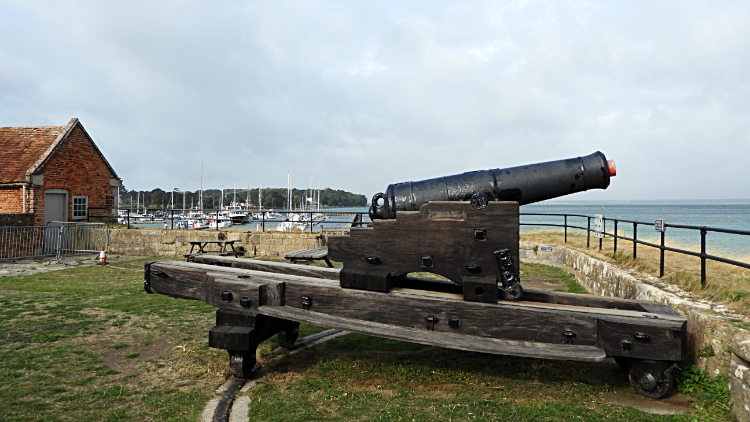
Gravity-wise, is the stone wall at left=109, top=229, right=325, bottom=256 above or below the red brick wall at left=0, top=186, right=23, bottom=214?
below

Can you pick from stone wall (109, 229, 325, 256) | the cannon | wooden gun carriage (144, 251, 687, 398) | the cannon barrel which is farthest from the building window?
the cannon barrel

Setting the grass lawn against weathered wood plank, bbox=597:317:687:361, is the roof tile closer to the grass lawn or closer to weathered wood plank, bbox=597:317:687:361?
the grass lawn

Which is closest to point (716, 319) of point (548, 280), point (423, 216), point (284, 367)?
point (423, 216)

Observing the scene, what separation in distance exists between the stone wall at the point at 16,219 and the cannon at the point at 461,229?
14.5m

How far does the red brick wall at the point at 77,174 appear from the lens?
52.5 ft

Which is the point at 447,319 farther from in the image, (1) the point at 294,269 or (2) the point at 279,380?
(1) the point at 294,269

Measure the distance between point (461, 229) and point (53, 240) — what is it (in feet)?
50.4

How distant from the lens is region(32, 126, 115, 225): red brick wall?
16.0 m

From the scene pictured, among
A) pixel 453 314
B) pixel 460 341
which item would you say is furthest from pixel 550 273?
pixel 460 341

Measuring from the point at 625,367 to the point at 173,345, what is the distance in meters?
4.40

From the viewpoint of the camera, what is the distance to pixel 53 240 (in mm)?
14086

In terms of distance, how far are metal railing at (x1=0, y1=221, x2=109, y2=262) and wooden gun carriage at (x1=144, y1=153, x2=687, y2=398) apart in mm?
11638

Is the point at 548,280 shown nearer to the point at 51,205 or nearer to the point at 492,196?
the point at 492,196

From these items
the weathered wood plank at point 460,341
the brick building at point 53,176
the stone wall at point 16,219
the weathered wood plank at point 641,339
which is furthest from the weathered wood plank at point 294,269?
the brick building at point 53,176
